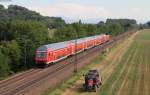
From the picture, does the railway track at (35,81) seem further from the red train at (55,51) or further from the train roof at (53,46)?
the train roof at (53,46)

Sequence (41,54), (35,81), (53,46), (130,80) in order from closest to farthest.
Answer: (35,81)
(130,80)
(41,54)
(53,46)

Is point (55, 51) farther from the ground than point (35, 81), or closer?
farther from the ground

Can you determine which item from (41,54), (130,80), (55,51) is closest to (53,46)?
(55,51)

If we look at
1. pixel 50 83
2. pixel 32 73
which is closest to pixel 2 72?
pixel 32 73

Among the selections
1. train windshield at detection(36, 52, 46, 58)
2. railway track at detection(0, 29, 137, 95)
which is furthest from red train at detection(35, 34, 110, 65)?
railway track at detection(0, 29, 137, 95)

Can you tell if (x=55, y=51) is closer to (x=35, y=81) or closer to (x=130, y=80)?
(x=35, y=81)

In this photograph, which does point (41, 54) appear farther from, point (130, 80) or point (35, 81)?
point (130, 80)

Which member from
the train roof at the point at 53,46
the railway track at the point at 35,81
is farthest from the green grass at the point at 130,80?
the train roof at the point at 53,46

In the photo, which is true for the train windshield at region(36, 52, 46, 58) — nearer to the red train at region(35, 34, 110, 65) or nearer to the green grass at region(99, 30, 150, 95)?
the red train at region(35, 34, 110, 65)

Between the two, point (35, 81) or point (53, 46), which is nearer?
A: point (35, 81)


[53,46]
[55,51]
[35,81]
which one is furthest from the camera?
[53,46]

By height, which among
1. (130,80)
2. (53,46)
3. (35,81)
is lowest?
(130,80)

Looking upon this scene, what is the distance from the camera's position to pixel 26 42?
80.0 metres

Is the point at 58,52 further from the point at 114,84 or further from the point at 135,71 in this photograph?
the point at 114,84
